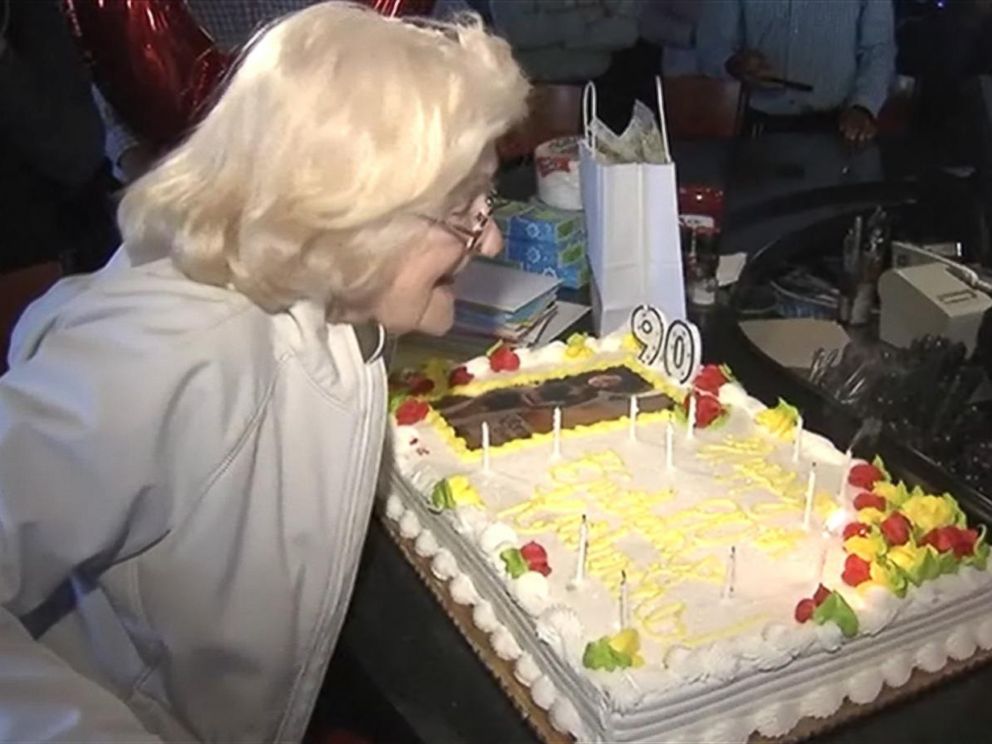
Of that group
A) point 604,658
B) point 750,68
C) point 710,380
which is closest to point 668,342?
point 710,380

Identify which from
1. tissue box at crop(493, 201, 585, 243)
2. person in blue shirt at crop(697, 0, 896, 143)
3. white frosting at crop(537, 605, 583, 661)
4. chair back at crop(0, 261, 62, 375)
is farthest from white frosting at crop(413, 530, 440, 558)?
person in blue shirt at crop(697, 0, 896, 143)

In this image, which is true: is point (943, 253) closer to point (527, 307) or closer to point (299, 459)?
point (527, 307)

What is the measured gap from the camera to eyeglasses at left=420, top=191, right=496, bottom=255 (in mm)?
1237

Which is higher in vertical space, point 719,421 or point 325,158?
point 325,158

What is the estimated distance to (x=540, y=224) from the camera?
2051mm

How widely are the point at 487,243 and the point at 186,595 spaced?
17.6 inches

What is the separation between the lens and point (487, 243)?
130 centimetres

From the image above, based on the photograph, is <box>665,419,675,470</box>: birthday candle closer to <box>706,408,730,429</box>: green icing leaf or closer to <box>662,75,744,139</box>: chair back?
<box>706,408,730,429</box>: green icing leaf

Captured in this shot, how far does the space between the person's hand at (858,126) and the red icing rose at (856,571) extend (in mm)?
→ 1985

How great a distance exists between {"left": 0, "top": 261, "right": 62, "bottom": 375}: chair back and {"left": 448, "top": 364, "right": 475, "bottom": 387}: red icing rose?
56cm

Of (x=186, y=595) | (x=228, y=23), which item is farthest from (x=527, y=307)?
(x=228, y=23)

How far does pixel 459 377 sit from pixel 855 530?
0.56m

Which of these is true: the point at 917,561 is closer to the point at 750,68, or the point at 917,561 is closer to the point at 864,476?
the point at 864,476

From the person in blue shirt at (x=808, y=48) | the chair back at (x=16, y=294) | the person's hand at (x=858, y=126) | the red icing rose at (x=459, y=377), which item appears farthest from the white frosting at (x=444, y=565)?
the person in blue shirt at (x=808, y=48)
